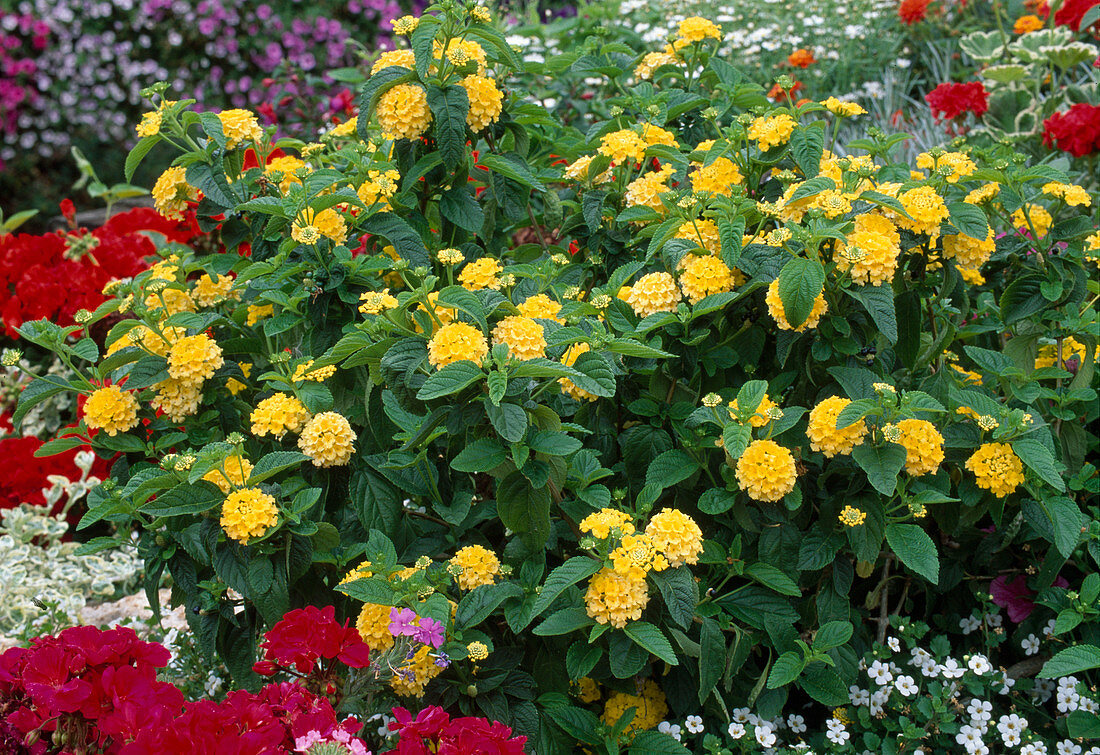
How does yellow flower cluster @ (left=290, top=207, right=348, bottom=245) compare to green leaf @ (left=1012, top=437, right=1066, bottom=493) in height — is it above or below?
above

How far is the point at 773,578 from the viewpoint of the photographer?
1686mm

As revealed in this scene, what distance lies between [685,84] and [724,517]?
3.80 ft

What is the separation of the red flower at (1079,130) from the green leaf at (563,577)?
2528 millimetres

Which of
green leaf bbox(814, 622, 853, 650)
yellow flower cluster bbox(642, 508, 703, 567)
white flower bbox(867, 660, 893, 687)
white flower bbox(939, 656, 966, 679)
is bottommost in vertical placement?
white flower bbox(867, 660, 893, 687)

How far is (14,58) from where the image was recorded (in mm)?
6379

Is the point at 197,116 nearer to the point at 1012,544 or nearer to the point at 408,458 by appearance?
the point at 408,458

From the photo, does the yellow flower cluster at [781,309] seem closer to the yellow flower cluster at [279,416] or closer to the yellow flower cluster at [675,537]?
the yellow flower cluster at [675,537]

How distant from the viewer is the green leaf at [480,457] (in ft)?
4.77

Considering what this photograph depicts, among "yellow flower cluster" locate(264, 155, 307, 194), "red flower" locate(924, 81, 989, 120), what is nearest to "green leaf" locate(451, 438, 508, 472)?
"yellow flower cluster" locate(264, 155, 307, 194)

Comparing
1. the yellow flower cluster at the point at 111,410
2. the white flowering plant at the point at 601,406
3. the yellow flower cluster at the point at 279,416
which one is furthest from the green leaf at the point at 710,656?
the yellow flower cluster at the point at 111,410

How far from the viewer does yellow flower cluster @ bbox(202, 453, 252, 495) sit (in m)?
1.60

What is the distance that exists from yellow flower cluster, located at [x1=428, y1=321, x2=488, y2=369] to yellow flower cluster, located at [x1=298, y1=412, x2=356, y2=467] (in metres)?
0.28

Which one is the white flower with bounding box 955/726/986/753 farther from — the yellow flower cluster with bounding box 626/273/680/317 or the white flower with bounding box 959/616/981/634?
the yellow flower cluster with bounding box 626/273/680/317

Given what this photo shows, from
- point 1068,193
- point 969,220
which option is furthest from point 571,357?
point 1068,193
